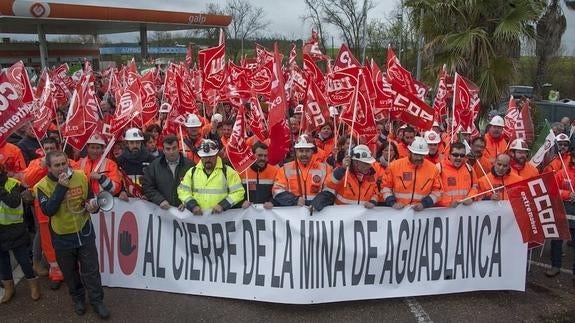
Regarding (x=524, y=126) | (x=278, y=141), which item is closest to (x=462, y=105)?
(x=524, y=126)

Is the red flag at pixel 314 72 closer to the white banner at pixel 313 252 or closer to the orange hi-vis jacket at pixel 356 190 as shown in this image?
the orange hi-vis jacket at pixel 356 190

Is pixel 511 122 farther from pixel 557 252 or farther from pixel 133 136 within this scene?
pixel 133 136

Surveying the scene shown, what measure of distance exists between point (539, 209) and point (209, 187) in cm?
361

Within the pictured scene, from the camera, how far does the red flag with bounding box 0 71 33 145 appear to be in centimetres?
568

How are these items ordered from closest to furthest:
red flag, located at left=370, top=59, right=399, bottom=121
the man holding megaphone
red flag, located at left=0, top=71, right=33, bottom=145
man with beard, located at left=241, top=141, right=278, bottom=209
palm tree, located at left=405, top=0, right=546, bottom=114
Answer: the man holding megaphone, red flag, located at left=0, top=71, right=33, bottom=145, man with beard, located at left=241, top=141, right=278, bottom=209, red flag, located at left=370, top=59, right=399, bottom=121, palm tree, located at left=405, top=0, right=546, bottom=114

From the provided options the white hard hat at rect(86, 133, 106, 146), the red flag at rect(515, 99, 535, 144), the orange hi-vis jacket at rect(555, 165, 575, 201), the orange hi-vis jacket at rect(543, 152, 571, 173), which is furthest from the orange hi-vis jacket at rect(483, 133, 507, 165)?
the white hard hat at rect(86, 133, 106, 146)

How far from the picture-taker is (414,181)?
5.87m

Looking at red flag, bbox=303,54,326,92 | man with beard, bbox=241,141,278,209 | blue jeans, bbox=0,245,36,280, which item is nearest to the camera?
blue jeans, bbox=0,245,36,280

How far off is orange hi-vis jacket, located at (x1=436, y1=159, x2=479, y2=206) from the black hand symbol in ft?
11.9

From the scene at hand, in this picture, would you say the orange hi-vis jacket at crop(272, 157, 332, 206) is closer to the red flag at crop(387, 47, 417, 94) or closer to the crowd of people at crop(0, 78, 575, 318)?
the crowd of people at crop(0, 78, 575, 318)

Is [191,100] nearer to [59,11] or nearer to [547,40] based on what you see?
[547,40]

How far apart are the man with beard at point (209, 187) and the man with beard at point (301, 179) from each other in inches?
21.5

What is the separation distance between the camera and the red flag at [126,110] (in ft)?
24.2

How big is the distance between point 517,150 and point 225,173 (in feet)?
12.1
